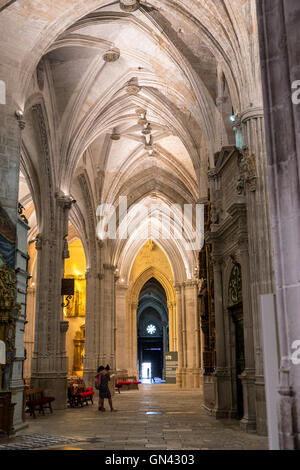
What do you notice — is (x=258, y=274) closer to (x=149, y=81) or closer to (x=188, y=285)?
(x=149, y=81)

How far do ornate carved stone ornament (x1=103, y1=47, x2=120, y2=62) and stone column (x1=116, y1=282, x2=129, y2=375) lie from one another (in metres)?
19.8

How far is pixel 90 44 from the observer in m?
15.0

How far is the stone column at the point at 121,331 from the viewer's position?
3112 centimetres

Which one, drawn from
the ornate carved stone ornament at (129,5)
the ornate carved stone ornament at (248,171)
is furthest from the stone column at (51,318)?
the ornate carved stone ornament at (248,171)

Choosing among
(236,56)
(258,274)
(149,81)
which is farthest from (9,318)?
(149,81)

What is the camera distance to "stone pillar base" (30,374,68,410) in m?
14.7

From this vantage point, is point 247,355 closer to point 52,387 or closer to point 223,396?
point 223,396

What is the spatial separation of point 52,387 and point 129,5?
36.1 feet

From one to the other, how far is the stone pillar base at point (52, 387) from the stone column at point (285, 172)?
11719 millimetres

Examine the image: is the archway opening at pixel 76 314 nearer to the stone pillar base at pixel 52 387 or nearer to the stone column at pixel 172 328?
the stone column at pixel 172 328

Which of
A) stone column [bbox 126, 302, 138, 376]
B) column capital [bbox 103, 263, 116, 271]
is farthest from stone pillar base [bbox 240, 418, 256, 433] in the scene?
stone column [bbox 126, 302, 138, 376]

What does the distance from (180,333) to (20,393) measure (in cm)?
1824
